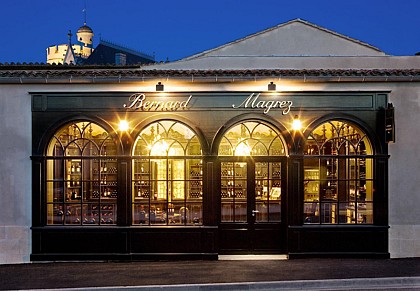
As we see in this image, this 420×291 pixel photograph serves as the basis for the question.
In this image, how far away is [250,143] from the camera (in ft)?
38.4

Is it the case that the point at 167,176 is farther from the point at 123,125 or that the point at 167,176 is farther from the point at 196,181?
the point at 123,125

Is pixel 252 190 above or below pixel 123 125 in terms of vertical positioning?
below

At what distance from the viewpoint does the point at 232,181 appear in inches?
460

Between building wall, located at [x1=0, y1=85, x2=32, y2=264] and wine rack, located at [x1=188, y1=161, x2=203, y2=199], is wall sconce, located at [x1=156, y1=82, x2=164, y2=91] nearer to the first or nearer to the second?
wine rack, located at [x1=188, y1=161, x2=203, y2=199]

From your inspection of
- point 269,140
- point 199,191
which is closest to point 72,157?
point 199,191

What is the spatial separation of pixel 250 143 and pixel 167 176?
7.21 ft

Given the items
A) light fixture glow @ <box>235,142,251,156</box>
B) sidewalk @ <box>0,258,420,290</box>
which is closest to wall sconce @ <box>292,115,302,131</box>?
light fixture glow @ <box>235,142,251,156</box>

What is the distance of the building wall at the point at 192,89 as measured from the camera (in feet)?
37.4

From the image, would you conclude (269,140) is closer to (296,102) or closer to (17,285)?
(296,102)

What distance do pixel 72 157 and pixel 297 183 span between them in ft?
18.1

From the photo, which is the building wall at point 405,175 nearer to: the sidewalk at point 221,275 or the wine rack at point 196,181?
the sidewalk at point 221,275

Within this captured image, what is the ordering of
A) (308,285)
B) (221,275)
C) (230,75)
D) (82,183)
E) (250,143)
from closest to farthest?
(308,285) → (221,275) → (230,75) → (82,183) → (250,143)

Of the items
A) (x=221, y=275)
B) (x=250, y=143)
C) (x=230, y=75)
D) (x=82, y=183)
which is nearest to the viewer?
(x=221, y=275)

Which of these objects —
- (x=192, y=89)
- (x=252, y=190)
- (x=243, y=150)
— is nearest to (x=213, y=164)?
(x=243, y=150)
